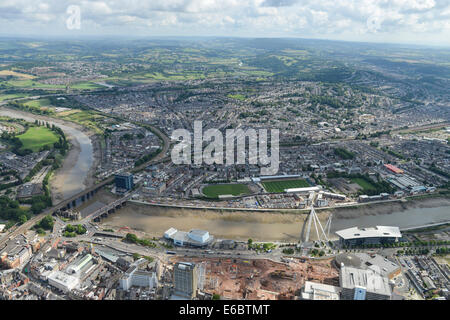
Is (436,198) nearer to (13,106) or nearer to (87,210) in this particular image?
(87,210)

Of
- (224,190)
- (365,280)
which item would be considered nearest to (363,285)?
(365,280)

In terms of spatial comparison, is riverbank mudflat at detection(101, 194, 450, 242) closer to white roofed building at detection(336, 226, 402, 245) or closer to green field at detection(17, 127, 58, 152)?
white roofed building at detection(336, 226, 402, 245)

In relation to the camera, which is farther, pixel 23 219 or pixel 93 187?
pixel 93 187

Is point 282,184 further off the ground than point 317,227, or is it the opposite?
point 282,184

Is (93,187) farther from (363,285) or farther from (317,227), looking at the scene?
(363,285)

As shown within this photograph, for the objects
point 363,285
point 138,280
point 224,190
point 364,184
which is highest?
point 364,184

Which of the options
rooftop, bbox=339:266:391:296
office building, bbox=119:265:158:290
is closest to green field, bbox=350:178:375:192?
rooftop, bbox=339:266:391:296
